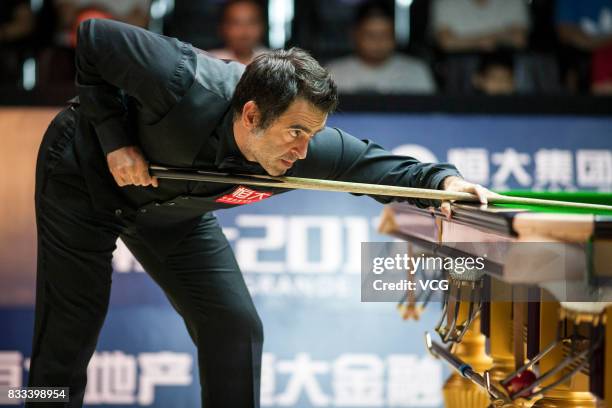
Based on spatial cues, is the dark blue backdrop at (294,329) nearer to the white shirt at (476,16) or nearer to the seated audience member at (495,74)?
the seated audience member at (495,74)

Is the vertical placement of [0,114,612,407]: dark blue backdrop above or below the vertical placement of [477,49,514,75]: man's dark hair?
below

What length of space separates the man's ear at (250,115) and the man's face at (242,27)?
7.97 feet

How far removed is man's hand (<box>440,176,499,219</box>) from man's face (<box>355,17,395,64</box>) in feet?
8.28

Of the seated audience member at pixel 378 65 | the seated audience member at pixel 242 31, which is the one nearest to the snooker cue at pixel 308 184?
the seated audience member at pixel 242 31

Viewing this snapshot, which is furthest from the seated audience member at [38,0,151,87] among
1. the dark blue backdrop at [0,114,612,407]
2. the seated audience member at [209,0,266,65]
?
the dark blue backdrop at [0,114,612,407]

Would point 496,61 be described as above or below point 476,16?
below

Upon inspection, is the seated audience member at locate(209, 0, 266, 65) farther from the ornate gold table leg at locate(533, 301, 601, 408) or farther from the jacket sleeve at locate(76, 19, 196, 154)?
the ornate gold table leg at locate(533, 301, 601, 408)

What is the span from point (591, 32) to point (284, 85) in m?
3.39

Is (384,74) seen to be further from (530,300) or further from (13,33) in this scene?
(530,300)

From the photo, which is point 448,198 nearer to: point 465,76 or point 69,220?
point 69,220

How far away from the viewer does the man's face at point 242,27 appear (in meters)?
4.46

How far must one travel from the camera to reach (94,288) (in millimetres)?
2250

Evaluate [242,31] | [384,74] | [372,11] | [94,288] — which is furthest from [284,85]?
[372,11]

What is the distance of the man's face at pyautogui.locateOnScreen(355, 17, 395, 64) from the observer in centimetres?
463
